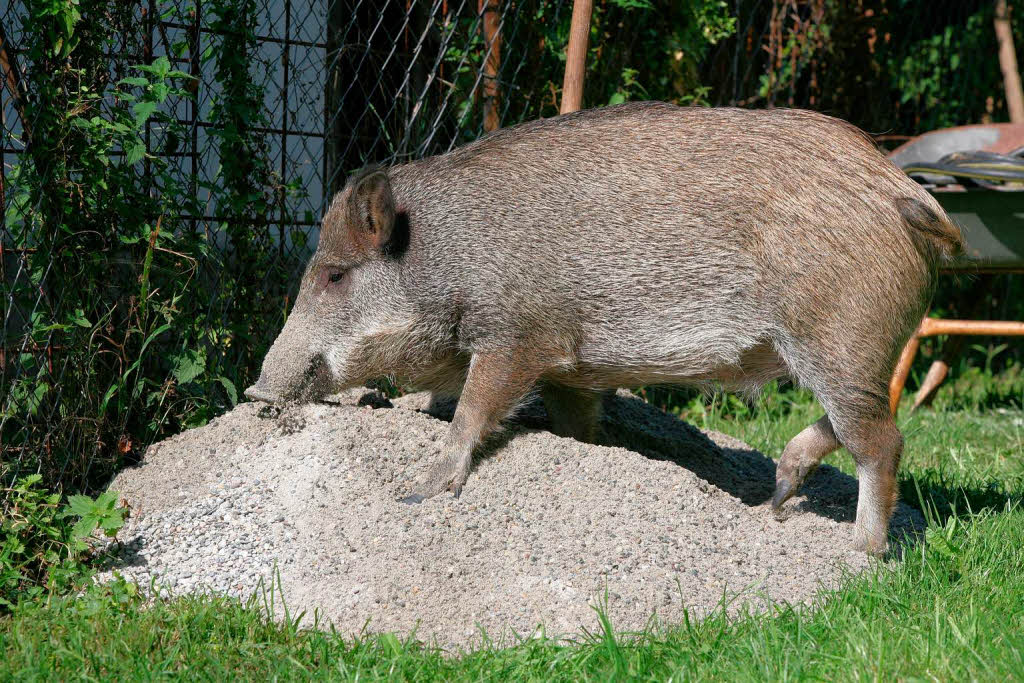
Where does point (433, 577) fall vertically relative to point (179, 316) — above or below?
below

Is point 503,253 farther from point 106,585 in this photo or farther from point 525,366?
point 106,585

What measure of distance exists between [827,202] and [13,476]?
3305mm

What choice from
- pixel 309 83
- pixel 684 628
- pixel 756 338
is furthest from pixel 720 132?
pixel 309 83

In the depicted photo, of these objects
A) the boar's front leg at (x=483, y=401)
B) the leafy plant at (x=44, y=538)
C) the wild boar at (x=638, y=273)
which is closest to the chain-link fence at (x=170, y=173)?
the leafy plant at (x=44, y=538)

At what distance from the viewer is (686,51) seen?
6828 mm

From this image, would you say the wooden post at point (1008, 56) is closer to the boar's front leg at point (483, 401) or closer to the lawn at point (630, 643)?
the lawn at point (630, 643)

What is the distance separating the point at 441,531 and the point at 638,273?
50.4 inches

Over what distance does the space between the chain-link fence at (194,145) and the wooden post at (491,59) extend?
16mm

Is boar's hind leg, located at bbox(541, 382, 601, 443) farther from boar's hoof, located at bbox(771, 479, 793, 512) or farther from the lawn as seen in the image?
the lawn

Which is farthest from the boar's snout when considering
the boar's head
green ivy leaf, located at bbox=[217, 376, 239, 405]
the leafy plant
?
the leafy plant

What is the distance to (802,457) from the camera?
438 centimetres

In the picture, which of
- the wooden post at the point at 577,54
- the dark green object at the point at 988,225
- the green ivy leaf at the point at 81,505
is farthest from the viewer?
the dark green object at the point at 988,225

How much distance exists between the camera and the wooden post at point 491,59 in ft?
19.3

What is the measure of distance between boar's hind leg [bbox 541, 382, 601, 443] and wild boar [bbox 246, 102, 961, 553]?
11.3 inches
